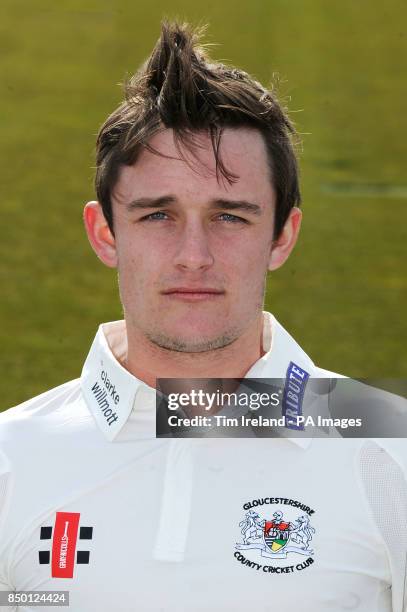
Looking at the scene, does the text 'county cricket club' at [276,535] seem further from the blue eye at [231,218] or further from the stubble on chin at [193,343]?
the blue eye at [231,218]

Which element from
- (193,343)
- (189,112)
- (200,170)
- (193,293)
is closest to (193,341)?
(193,343)

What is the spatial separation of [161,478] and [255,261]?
54 centimetres

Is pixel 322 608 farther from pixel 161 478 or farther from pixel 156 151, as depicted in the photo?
pixel 156 151

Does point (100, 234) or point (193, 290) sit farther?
point (100, 234)

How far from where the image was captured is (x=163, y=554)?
7.97 feet

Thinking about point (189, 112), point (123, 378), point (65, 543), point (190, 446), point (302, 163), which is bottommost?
point (65, 543)

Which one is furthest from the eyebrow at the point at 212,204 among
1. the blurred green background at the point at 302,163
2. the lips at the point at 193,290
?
the blurred green background at the point at 302,163

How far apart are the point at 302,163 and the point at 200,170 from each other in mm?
7416

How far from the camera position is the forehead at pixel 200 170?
8.43ft

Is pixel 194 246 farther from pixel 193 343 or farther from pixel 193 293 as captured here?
pixel 193 343

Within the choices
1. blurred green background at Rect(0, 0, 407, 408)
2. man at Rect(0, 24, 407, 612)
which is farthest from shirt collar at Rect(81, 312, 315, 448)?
blurred green background at Rect(0, 0, 407, 408)

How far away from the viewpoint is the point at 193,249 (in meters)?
2.53

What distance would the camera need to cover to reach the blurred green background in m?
8.02

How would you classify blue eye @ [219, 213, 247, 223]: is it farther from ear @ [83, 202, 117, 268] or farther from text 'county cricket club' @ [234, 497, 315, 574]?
text 'county cricket club' @ [234, 497, 315, 574]
